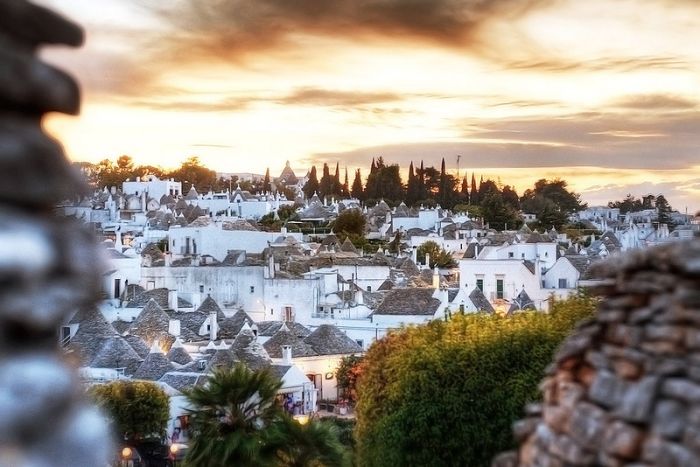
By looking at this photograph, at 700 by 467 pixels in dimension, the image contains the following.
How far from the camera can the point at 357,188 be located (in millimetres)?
99375

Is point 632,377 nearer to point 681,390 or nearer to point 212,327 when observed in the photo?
point 681,390

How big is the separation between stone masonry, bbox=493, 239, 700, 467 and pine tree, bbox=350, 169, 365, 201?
310 feet

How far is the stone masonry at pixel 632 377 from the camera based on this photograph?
2855 mm

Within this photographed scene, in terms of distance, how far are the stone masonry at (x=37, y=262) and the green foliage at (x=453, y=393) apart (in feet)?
41.9

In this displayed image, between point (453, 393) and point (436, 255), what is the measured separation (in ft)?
158

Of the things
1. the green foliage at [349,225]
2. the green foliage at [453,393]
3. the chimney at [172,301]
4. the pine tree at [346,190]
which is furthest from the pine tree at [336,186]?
the green foliage at [453,393]

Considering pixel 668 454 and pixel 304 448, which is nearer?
pixel 668 454

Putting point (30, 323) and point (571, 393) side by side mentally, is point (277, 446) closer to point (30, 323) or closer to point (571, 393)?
point (571, 393)

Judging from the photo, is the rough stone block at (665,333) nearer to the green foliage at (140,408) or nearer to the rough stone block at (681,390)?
the rough stone block at (681,390)

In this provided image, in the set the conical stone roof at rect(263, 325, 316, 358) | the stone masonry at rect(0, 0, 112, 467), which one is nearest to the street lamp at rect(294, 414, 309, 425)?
the stone masonry at rect(0, 0, 112, 467)

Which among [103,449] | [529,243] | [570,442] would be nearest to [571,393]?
[570,442]

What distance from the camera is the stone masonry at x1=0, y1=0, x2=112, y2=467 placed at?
1646 mm

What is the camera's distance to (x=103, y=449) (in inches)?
69.8

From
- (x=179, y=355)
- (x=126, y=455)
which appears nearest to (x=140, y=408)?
(x=126, y=455)
